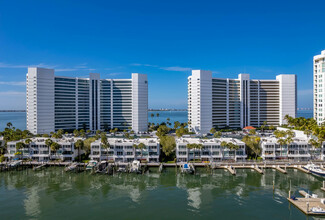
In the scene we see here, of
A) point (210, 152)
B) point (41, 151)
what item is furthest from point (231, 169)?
point (41, 151)

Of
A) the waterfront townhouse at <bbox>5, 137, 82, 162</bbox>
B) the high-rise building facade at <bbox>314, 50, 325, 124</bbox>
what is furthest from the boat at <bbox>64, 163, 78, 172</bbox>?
the high-rise building facade at <bbox>314, 50, 325, 124</bbox>

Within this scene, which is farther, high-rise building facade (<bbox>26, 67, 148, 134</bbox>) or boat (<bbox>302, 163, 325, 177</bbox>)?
high-rise building facade (<bbox>26, 67, 148, 134</bbox>)

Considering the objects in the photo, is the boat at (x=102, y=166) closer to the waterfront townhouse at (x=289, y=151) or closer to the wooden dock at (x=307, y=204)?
the wooden dock at (x=307, y=204)

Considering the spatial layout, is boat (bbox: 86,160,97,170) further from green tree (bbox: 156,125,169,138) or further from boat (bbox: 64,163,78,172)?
green tree (bbox: 156,125,169,138)

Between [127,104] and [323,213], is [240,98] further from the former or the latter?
[323,213]

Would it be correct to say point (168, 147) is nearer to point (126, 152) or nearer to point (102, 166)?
point (126, 152)

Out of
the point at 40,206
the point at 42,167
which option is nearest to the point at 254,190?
the point at 40,206
